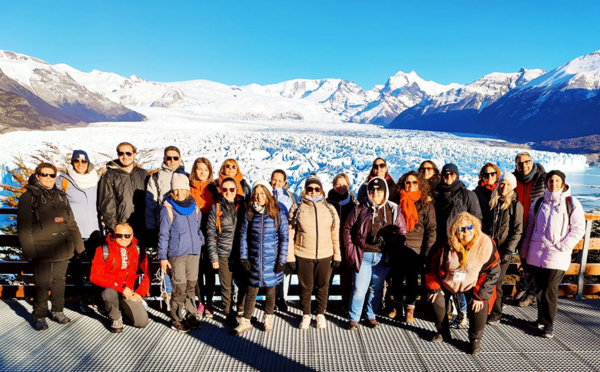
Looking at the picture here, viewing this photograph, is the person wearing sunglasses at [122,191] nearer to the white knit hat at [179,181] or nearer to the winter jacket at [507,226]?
the white knit hat at [179,181]

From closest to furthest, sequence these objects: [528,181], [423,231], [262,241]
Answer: [262,241]
[423,231]
[528,181]

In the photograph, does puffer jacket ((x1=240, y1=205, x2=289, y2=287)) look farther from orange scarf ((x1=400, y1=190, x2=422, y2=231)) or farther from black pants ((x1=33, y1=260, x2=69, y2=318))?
black pants ((x1=33, y1=260, x2=69, y2=318))

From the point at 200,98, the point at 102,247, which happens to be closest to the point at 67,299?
the point at 102,247

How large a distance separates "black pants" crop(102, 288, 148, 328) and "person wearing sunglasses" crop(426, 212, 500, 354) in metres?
2.53

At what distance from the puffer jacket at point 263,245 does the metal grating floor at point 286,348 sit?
0.55m

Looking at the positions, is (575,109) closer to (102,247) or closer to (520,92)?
(520,92)

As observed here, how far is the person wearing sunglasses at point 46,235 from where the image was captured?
2889 millimetres

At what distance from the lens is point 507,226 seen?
9.95 ft

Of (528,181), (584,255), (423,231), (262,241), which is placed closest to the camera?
(262,241)

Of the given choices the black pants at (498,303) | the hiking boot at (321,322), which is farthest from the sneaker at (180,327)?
the black pants at (498,303)

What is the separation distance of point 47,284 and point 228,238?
1670 millimetres

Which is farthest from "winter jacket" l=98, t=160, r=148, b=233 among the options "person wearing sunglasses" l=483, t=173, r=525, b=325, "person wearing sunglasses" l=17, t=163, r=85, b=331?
"person wearing sunglasses" l=483, t=173, r=525, b=325

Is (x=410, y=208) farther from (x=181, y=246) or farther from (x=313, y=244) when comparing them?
(x=181, y=246)

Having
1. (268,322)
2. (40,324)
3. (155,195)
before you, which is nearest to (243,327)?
(268,322)
